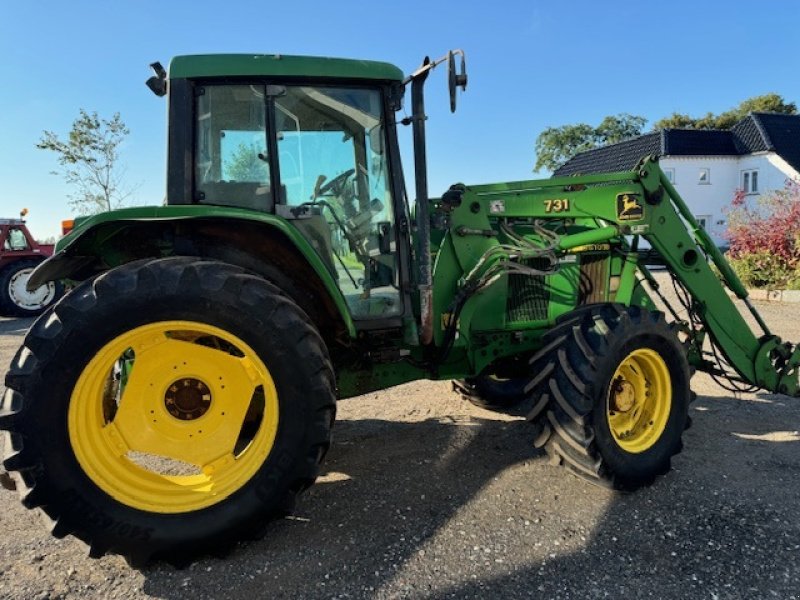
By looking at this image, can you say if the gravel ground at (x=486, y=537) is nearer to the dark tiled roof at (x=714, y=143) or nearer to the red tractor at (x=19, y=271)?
the red tractor at (x=19, y=271)

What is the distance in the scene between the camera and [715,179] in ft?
90.7

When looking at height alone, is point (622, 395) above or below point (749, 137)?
below

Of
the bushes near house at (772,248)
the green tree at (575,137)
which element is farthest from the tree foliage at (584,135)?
the bushes near house at (772,248)

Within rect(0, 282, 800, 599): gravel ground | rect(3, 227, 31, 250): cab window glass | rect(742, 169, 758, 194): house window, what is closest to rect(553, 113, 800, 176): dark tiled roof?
rect(742, 169, 758, 194): house window

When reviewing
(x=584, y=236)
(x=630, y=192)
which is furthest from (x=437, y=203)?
(x=630, y=192)

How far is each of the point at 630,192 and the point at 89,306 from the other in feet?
11.1

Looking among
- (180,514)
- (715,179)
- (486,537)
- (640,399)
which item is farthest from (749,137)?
(180,514)

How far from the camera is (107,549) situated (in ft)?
8.27

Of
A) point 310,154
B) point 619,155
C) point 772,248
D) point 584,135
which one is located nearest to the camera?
point 310,154

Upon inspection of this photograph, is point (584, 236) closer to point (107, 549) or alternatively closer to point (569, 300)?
point (569, 300)

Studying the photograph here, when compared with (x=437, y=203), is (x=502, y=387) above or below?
below

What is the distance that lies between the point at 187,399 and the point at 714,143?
3066 cm

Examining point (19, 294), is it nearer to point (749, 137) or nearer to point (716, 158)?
point (716, 158)

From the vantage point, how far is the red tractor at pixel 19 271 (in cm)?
1237
